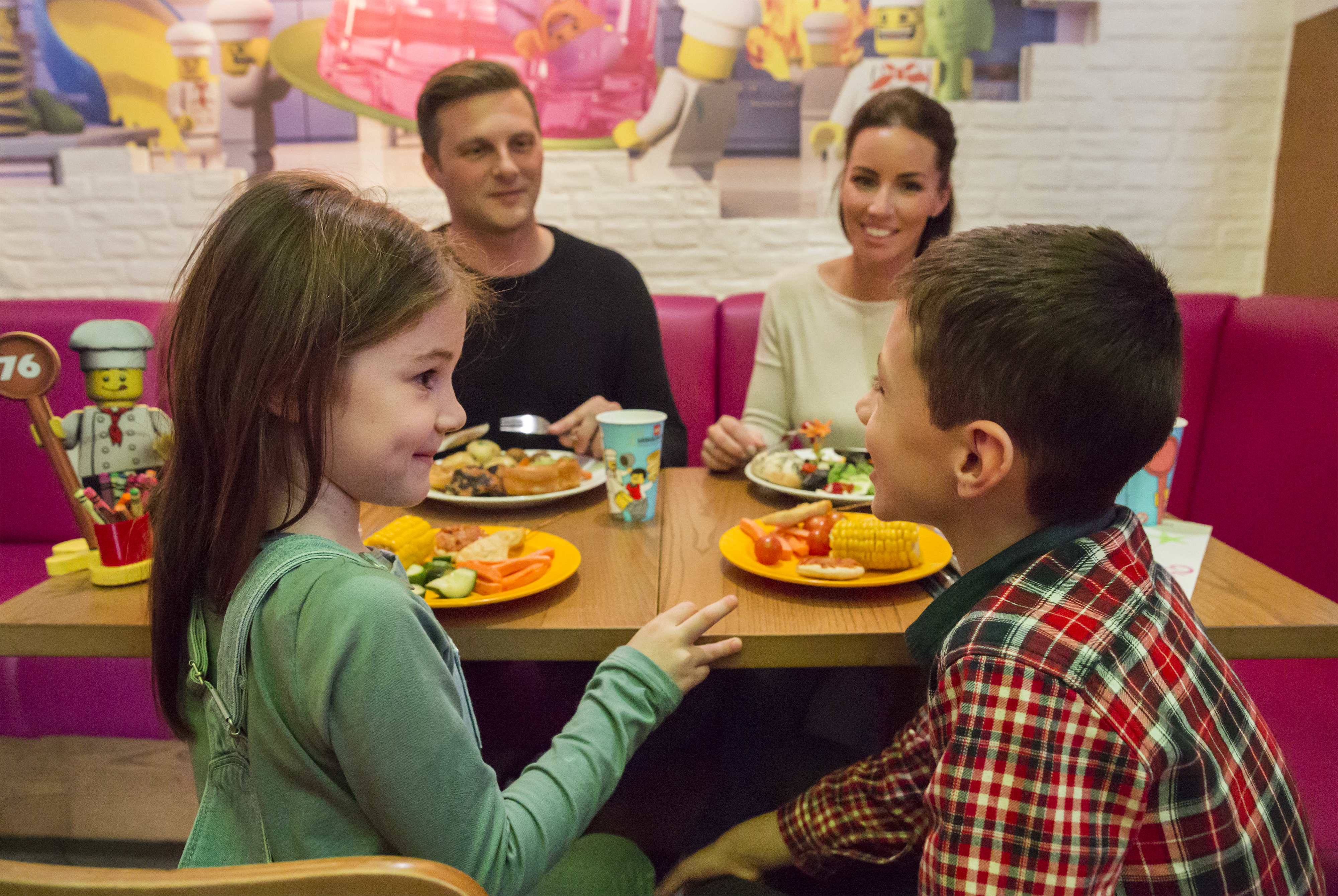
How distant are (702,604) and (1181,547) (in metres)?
0.72

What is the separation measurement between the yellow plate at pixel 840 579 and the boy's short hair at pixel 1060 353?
0.92 feet

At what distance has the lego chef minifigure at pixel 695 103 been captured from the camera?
2766 mm

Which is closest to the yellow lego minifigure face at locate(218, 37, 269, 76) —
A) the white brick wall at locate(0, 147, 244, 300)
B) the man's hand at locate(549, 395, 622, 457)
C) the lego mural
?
the lego mural

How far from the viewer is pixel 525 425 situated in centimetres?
181

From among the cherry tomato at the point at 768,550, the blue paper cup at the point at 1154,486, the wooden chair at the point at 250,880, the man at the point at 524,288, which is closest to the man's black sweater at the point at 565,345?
the man at the point at 524,288

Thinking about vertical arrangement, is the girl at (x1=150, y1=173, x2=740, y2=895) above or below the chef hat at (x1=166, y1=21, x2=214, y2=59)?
below

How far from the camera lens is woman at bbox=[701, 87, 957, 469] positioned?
6.32ft

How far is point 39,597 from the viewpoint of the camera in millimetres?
1106

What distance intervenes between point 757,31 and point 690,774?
2.20m

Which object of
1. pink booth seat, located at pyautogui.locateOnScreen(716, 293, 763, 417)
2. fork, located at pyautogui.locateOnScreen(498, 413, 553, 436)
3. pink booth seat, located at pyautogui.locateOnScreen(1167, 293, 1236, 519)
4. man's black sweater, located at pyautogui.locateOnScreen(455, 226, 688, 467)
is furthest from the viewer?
pink booth seat, located at pyautogui.locateOnScreen(716, 293, 763, 417)

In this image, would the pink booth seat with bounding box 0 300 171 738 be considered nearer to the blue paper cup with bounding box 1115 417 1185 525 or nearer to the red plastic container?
the red plastic container

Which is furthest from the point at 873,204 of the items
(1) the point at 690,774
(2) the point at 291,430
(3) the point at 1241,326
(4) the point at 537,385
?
(2) the point at 291,430

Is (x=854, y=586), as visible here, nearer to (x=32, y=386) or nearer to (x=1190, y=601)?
(x=1190, y=601)

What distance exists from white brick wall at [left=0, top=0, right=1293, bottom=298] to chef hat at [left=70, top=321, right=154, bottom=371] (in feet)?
6.25
